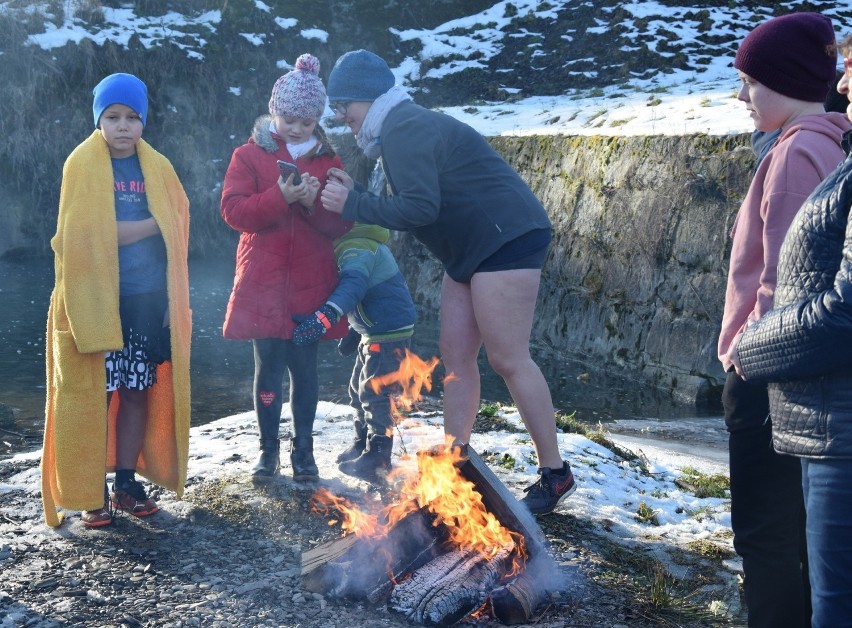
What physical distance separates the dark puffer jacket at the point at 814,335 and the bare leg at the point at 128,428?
2.92m

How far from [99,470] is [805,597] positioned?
2961 mm

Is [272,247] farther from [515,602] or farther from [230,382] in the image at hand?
[230,382]

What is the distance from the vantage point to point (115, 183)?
4.00m

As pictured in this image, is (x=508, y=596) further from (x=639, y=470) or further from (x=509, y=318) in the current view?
(x=639, y=470)

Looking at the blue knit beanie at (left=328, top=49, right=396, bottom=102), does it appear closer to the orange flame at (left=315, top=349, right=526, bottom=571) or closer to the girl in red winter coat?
the girl in red winter coat

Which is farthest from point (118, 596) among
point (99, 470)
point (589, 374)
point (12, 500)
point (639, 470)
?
point (589, 374)

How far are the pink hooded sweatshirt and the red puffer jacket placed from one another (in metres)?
2.09

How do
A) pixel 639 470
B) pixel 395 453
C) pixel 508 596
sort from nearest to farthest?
pixel 508 596, pixel 395 453, pixel 639 470

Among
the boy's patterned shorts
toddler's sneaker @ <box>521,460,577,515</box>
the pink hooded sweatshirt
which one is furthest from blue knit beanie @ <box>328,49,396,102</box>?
toddler's sneaker @ <box>521,460,577,515</box>

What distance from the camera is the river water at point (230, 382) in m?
8.11

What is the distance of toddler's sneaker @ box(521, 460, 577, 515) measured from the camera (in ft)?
13.4

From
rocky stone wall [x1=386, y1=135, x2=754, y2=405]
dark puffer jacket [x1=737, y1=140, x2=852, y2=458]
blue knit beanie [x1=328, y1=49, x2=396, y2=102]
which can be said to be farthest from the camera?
rocky stone wall [x1=386, y1=135, x2=754, y2=405]

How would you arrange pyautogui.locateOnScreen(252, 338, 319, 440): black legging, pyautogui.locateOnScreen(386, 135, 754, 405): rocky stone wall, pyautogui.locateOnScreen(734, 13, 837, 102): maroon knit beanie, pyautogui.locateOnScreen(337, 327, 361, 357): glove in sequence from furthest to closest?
pyautogui.locateOnScreen(386, 135, 754, 405): rocky stone wall < pyautogui.locateOnScreen(337, 327, 361, 357): glove < pyautogui.locateOnScreen(252, 338, 319, 440): black legging < pyautogui.locateOnScreen(734, 13, 837, 102): maroon knit beanie

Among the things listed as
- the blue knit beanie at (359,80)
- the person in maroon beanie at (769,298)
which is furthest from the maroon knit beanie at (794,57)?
the blue knit beanie at (359,80)
